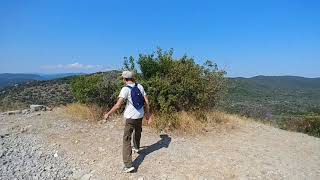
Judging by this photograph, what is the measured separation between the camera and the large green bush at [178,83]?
1151 cm

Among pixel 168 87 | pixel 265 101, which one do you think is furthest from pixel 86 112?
pixel 265 101

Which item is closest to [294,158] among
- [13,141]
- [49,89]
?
[13,141]

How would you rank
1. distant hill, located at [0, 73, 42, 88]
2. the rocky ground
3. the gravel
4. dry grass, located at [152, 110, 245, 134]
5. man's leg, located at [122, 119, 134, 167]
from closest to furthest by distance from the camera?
1. man's leg, located at [122, 119, 134, 167]
2. the rocky ground
3. the gravel
4. dry grass, located at [152, 110, 245, 134]
5. distant hill, located at [0, 73, 42, 88]

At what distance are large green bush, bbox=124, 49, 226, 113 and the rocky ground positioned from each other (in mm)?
1011

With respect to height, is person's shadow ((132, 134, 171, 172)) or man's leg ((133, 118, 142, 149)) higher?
man's leg ((133, 118, 142, 149))

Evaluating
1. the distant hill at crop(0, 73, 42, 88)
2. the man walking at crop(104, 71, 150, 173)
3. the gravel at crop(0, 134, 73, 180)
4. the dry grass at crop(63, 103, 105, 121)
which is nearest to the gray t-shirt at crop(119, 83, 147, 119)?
the man walking at crop(104, 71, 150, 173)

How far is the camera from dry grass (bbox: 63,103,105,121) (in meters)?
12.1

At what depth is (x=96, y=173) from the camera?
8.17 m

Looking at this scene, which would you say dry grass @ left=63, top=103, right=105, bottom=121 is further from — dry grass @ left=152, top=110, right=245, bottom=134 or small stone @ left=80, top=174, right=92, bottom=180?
small stone @ left=80, top=174, right=92, bottom=180

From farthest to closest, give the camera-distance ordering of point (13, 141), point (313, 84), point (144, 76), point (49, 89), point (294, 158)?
point (313, 84)
point (49, 89)
point (144, 76)
point (13, 141)
point (294, 158)

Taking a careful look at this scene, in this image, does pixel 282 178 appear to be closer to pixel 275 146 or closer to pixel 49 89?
pixel 275 146

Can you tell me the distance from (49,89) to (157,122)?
1012 inches

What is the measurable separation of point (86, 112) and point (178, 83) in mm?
2948

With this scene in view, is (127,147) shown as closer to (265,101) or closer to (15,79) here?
(265,101)
